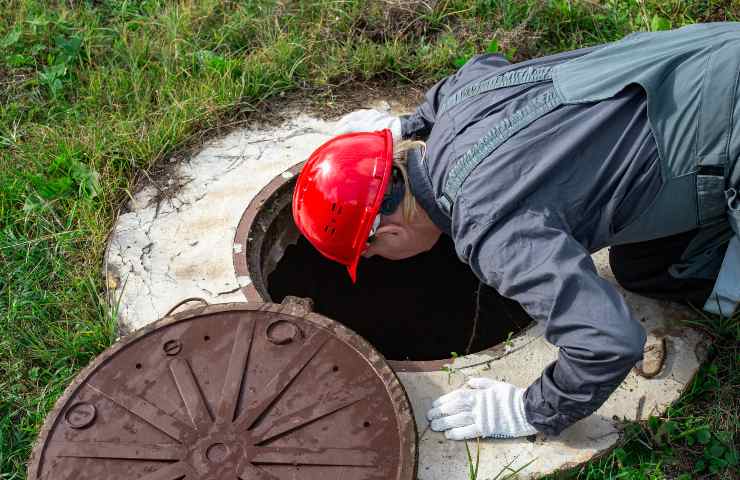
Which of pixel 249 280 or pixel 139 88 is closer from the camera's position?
pixel 249 280

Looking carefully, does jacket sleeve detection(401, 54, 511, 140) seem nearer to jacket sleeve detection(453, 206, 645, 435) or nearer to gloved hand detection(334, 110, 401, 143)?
gloved hand detection(334, 110, 401, 143)

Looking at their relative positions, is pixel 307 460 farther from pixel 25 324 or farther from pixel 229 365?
pixel 25 324

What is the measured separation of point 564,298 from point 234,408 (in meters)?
0.97

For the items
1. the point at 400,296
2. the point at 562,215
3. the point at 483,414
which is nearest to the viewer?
the point at 562,215

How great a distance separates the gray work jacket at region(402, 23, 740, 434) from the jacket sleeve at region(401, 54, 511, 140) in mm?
359

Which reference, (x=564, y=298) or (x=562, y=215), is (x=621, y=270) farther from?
(x=564, y=298)

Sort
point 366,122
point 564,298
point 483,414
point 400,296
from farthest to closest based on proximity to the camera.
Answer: point 400,296, point 366,122, point 483,414, point 564,298

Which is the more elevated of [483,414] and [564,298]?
[564,298]

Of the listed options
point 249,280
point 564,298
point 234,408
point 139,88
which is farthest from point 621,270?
point 139,88

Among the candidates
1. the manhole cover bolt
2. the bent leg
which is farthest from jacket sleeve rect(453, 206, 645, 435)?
the manhole cover bolt

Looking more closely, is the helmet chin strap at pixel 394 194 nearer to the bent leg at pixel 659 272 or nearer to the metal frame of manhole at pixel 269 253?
the metal frame of manhole at pixel 269 253

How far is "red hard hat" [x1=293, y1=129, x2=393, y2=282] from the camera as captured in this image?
7.55 ft

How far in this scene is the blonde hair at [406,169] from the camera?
238 centimetres

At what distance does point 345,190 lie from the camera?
229 centimetres
